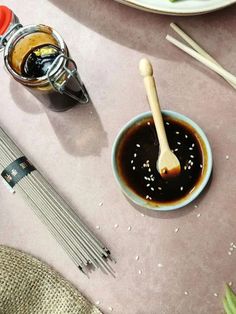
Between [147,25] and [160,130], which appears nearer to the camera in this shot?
[160,130]

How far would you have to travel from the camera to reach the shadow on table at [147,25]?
4.75 feet

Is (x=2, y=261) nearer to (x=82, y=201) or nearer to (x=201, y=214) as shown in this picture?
(x=82, y=201)

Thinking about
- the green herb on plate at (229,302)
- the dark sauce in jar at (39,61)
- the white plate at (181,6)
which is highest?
the dark sauce in jar at (39,61)

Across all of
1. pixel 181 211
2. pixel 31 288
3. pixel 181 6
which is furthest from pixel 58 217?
pixel 181 6

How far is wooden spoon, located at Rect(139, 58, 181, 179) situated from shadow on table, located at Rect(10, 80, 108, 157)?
17 centimetres

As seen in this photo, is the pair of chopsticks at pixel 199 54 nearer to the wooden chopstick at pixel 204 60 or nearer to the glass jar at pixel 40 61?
the wooden chopstick at pixel 204 60

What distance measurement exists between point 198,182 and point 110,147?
24 centimetres

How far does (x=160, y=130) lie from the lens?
52.2 inches

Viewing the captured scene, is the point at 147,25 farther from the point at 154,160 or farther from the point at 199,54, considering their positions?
the point at 154,160

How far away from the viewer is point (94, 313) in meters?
1.37

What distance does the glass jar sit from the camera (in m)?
1.29

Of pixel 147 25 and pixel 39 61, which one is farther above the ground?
pixel 39 61

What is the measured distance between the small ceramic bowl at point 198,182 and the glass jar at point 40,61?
156mm

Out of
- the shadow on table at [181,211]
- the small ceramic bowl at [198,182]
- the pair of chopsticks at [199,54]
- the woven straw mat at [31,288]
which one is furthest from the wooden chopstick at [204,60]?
the woven straw mat at [31,288]
